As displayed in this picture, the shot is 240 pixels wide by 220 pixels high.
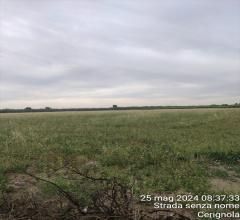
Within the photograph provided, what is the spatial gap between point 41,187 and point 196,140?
27.8ft

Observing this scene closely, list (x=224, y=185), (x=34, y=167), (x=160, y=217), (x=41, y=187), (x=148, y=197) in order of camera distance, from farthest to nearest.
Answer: (x=34, y=167) → (x=224, y=185) → (x=41, y=187) → (x=148, y=197) → (x=160, y=217)

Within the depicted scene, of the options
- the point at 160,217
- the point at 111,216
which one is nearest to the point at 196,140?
the point at 160,217

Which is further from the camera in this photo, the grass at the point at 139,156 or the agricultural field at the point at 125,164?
the grass at the point at 139,156

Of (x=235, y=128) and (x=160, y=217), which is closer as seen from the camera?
(x=160, y=217)

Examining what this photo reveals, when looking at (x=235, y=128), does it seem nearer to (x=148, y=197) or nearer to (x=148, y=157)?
(x=148, y=157)

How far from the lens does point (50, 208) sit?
7719 mm

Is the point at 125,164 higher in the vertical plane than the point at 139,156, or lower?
lower

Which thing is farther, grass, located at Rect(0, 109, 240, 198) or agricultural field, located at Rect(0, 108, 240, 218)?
grass, located at Rect(0, 109, 240, 198)

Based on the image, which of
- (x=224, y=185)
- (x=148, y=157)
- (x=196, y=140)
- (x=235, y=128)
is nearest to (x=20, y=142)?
(x=148, y=157)

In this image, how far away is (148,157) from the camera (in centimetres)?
1221

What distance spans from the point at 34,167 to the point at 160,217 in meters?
5.38

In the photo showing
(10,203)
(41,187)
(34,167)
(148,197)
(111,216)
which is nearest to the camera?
(111,216)

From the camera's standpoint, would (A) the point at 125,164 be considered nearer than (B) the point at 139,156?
Yes

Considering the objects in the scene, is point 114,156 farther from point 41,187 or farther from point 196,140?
point 196,140
